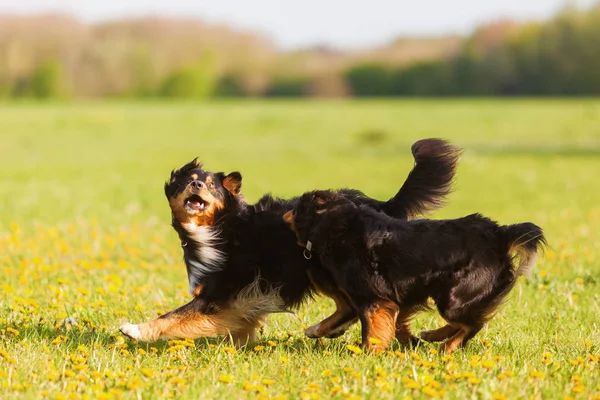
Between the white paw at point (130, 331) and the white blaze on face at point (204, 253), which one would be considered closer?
the white paw at point (130, 331)

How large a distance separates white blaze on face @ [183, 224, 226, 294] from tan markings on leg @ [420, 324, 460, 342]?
1.40 m

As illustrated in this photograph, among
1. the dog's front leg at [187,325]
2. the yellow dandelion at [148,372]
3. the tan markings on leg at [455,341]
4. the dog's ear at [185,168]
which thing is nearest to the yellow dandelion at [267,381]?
the yellow dandelion at [148,372]

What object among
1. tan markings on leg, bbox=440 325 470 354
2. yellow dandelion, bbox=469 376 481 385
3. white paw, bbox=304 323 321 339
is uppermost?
yellow dandelion, bbox=469 376 481 385

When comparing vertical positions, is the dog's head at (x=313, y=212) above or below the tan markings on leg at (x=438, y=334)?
above

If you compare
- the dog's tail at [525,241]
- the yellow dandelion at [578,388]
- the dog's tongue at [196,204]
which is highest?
the dog's tongue at [196,204]

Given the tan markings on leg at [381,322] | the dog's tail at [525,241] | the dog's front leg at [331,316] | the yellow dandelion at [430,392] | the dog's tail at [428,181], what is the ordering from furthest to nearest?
the dog's tail at [428,181] → the dog's front leg at [331,316] → the tan markings on leg at [381,322] → the dog's tail at [525,241] → the yellow dandelion at [430,392]

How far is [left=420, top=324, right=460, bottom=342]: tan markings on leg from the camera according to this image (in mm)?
5191

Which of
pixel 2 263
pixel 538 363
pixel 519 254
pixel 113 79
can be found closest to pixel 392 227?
pixel 519 254

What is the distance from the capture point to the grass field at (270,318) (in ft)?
13.4

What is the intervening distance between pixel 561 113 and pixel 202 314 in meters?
34.1

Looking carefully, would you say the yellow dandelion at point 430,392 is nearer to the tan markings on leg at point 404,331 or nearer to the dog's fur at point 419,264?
the dog's fur at point 419,264

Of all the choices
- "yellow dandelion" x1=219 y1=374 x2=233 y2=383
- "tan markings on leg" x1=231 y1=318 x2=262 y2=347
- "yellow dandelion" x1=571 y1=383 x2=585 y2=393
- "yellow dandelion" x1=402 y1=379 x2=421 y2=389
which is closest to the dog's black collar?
"tan markings on leg" x1=231 y1=318 x2=262 y2=347

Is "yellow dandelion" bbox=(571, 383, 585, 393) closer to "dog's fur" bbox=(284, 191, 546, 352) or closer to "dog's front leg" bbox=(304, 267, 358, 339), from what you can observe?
"dog's fur" bbox=(284, 191, 546, 352)

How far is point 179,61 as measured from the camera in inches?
2387
